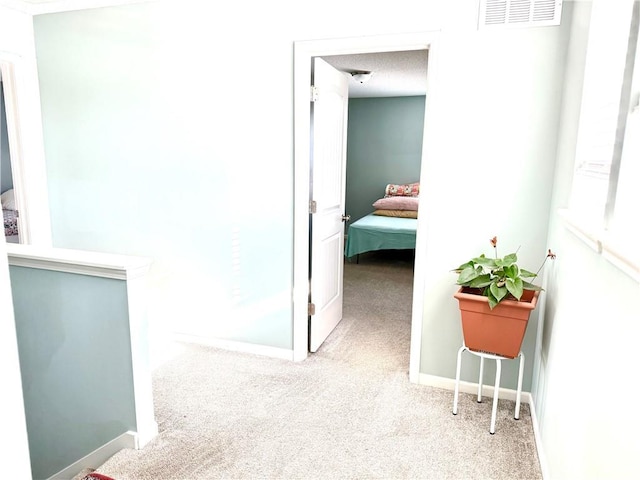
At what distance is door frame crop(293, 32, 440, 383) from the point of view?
91.7 inches

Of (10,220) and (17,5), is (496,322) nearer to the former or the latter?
(17,5)

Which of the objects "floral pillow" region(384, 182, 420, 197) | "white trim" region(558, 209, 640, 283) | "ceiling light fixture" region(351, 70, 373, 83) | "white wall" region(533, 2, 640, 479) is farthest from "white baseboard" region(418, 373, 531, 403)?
"floral pillow" region(384, 182, 420, 197)

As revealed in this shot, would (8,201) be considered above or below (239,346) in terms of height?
above

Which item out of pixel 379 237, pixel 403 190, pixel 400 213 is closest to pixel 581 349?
pixel 379 237

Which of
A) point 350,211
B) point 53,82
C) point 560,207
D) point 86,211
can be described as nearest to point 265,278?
point 86,211

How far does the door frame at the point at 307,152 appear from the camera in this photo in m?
2.33

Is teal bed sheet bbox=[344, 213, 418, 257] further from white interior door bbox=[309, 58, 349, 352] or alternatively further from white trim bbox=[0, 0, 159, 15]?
white trim bbox=[0, 0, 159, 15]

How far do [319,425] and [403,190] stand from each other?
4.58m

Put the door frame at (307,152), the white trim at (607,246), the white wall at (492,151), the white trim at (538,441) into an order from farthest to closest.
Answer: the door frame at (307,152)
the white wall at (492,151)
the white trim at (538,441)
the white trim at (607,246)

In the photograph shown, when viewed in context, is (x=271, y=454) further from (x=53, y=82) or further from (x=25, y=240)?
(x=53, y=82)

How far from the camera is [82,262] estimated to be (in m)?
1.92

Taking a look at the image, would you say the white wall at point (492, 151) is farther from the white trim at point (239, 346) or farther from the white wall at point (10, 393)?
the white wall at point (10, 393)

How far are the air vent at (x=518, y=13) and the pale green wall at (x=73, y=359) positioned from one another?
2150 mm

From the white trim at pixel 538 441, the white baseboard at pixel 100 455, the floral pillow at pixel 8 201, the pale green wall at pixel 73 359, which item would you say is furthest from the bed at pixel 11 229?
the white trim at pixel 538 441
